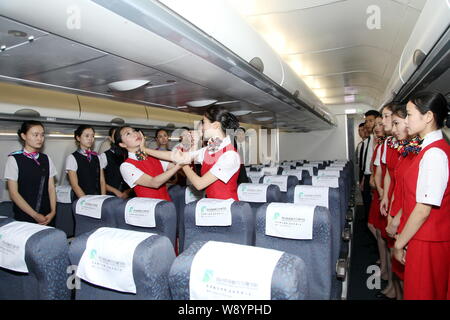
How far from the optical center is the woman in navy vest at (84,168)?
12.1 ft

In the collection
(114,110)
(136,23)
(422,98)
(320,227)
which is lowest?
(320,227)

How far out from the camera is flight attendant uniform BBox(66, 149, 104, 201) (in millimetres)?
3732

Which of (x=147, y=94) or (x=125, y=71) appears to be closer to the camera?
(x=125, y=71)

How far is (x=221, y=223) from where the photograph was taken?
1663 mm

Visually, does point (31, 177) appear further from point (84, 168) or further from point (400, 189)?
point (400, 189)

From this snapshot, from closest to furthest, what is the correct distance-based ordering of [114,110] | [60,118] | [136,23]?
[136,23], [60,118], [114,110]

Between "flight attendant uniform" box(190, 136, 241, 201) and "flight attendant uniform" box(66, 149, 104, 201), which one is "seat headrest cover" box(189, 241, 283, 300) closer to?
"flight attendant uniform" box(190, 136, 241, 201)

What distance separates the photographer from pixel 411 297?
66.2 inches

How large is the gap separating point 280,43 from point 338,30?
716 mm

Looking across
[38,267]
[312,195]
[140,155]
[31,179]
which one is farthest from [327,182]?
[31,179]

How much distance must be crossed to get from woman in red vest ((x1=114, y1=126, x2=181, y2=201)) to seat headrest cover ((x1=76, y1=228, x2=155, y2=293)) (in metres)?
1.31

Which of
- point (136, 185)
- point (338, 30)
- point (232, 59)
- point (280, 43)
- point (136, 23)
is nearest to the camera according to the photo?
point (136, 23)
